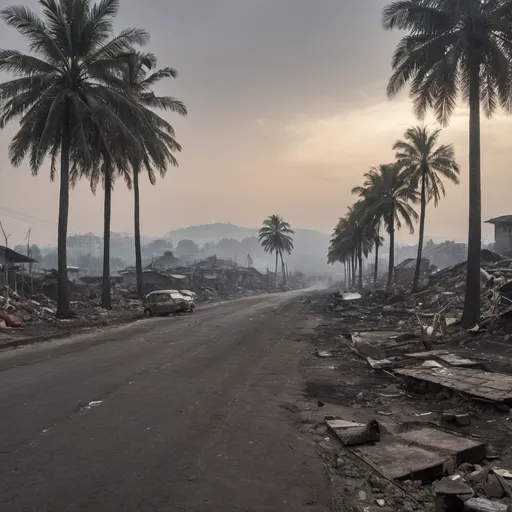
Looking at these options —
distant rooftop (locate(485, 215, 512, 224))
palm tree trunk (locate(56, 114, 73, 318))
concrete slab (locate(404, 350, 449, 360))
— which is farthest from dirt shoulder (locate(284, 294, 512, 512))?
distant rooftop (locate(485, 215, 512, 224))

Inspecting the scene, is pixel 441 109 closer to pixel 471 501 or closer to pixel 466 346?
pixel 466 346

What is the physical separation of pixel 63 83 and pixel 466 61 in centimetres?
1675

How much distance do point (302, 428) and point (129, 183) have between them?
27.2 metres

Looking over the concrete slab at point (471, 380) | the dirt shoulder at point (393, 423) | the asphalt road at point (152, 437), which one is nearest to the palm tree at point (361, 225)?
the dirt shoulder at point (393, 423)

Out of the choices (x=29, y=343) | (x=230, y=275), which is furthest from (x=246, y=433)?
(x=230, y=275)

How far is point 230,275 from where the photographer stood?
279ft

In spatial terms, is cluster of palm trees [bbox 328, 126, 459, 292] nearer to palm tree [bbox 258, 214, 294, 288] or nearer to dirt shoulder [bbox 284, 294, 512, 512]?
dirt shoulder [bbox 284, 294, 512, 512]

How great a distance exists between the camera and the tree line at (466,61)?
17422 mm

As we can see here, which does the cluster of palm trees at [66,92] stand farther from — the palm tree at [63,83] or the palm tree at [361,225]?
the palm tree at [361,225]

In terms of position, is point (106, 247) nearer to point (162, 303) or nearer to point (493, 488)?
point (162, 303)

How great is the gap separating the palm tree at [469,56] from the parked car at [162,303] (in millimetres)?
16514

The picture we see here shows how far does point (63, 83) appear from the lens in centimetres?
2227

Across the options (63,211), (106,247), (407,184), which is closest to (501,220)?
(407,184)

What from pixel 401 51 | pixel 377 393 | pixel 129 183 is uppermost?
pixel 401 51
